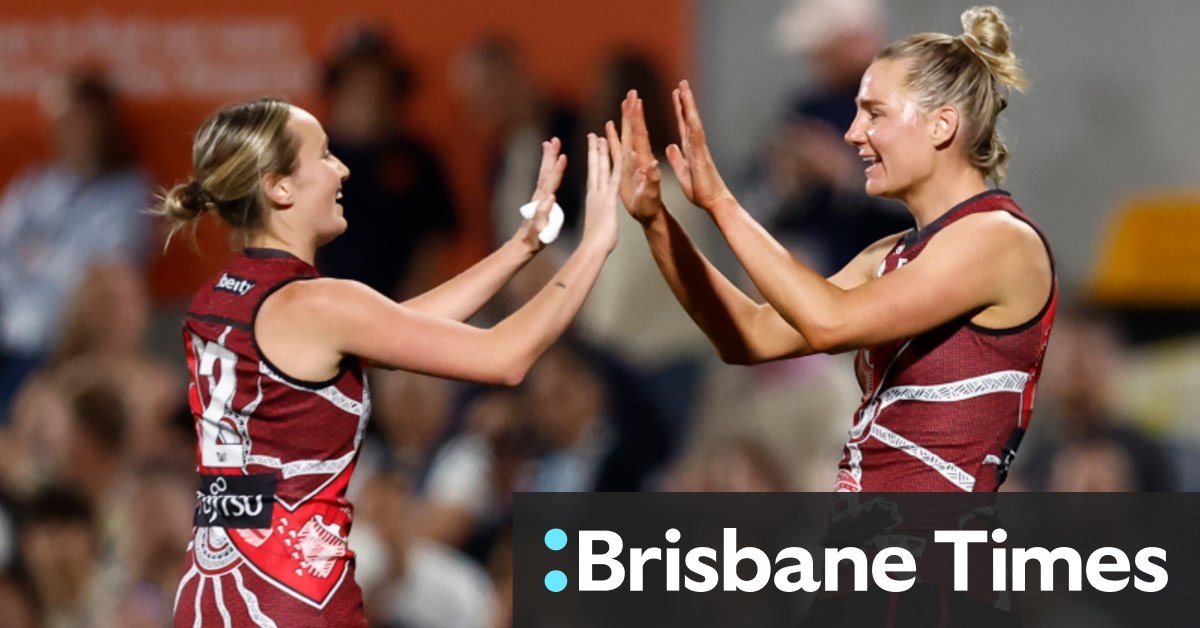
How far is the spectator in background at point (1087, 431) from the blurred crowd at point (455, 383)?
0.03ft

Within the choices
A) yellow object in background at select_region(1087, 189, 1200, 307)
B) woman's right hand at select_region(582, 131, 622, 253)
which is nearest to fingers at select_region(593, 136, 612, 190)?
woman's right hand at select_region(582, 131, 622, 253)

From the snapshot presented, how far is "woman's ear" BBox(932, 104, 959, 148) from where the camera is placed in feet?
10.7

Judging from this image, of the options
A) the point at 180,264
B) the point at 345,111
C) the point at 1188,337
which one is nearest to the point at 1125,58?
the point at 1188,337

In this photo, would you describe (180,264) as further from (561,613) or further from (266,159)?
(266,159)

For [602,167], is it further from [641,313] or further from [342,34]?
[342,34]

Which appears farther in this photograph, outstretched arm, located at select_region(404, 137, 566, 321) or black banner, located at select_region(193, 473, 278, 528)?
outstretched arm, located at select_region(404, 137, 566, 321)

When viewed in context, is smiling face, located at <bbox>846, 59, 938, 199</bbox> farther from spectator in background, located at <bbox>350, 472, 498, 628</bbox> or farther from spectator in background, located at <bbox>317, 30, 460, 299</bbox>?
spectator in background, located at <bbox>317, 30, 460, 299</bbox>

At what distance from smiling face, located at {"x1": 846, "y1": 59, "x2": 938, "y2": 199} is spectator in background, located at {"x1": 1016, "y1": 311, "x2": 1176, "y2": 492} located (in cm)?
291

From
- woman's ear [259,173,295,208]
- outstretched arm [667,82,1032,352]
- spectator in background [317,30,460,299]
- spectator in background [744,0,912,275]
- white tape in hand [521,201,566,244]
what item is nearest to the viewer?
outstretched arm [667,82,1032,352]

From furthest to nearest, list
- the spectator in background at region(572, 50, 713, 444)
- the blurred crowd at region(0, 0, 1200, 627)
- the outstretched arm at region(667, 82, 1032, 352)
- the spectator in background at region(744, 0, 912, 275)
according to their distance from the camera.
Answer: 1. the spectator in background at region(572, 50, 713, 444)
2. the spectator in background at region(744, 0, 912, 275)
3. the blurred crowd at region(0, 0, 1200, 627)
4. the outstretched arm at region(667, 82, 1032, 352)

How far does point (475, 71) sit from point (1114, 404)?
2.83m

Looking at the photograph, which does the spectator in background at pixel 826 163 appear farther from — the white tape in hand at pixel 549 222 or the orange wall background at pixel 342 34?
the white tape in hand at pixel 549 222

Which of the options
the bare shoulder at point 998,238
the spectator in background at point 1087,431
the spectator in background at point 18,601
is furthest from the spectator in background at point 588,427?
the bare shoulder at point 998,238

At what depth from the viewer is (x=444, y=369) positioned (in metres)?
3.28
